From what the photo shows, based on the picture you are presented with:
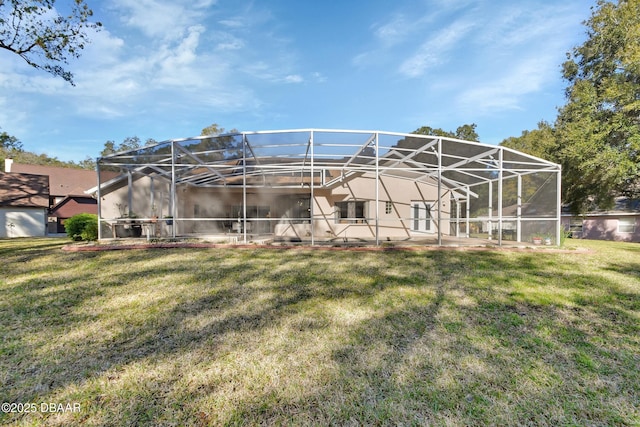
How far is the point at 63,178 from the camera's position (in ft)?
84.5

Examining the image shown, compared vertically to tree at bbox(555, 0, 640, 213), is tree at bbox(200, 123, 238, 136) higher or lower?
higher

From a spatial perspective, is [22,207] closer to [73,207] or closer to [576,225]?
[73,207]

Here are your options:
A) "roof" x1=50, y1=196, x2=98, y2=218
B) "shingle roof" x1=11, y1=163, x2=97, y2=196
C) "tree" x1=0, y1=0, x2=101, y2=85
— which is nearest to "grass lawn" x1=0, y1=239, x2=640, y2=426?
"tree" x1=0, y1=0, x2=101, y2=85

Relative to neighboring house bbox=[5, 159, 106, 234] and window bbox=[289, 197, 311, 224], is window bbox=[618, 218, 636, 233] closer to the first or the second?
window bbox=[289, 197, 311, 224]

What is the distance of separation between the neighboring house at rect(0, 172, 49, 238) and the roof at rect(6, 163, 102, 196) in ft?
14.0

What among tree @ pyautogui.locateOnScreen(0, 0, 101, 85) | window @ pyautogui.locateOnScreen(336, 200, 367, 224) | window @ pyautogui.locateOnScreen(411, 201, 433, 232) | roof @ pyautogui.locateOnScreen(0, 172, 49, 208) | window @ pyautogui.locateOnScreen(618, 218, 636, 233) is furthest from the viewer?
window @ pyautogui.locateOnScreen(618, 218, 636, 233)


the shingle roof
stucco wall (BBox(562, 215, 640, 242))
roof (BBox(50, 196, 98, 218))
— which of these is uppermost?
the shingle roof

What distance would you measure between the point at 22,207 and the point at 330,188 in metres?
20.7

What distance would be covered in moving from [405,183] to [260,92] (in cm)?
968

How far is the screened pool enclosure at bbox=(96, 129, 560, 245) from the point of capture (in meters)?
9.61

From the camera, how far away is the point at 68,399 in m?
2.12

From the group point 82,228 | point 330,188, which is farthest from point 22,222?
point 330,188

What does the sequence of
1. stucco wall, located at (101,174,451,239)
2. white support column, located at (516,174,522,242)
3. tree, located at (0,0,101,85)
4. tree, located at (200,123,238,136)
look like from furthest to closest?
tree, located at (200,123,238,136) < stucco wall, located at (101,174,451,239) < white support column, located at (516,174,522,242) < tree, located at (0,0,101,85)

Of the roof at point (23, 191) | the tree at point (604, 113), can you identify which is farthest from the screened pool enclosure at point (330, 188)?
the roof at point (23, 191)
